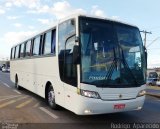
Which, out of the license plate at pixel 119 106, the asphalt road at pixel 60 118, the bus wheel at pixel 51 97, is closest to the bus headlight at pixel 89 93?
the license plate at pixel 119 106

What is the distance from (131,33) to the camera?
30.5ft

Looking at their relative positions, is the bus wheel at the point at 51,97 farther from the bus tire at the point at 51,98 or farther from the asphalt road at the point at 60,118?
the asphalt road at the point at 60,118

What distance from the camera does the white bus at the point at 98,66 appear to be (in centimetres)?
822

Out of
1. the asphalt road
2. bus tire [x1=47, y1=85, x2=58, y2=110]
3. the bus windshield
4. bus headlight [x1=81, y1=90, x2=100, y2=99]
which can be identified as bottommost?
the asphalt road

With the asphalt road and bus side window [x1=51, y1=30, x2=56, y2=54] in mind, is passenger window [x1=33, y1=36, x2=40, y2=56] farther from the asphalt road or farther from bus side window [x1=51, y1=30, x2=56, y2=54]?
the asphalt road

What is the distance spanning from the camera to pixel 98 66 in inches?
329

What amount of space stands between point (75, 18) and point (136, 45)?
211 cm

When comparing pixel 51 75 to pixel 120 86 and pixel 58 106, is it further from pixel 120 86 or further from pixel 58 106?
pixel 120 86

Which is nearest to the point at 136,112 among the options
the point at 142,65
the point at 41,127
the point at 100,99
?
the point at 142,65

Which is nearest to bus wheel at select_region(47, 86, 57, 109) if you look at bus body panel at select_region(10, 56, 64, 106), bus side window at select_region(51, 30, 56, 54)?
bus body panel at select_region(10, 56, 64, 106)

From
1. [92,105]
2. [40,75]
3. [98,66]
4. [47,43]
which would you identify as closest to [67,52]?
[98,66]

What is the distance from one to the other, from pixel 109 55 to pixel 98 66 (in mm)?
498

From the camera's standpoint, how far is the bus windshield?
8297 mm

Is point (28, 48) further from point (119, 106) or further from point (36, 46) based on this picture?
point (119, 106)
